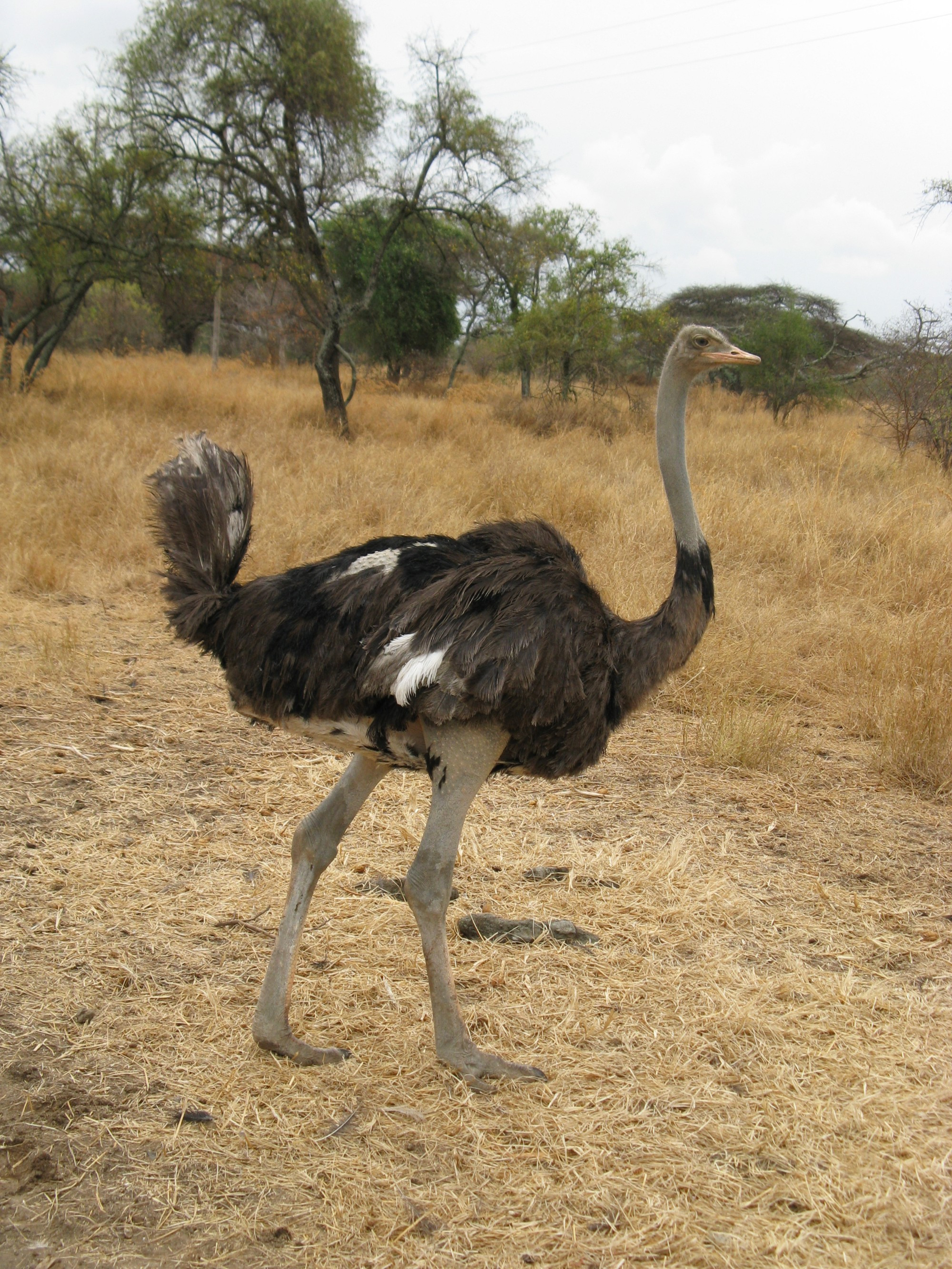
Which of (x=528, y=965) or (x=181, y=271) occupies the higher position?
(x=181, y=271)

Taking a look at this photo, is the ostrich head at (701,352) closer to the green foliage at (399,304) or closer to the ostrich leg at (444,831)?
the ostrich leg at (444,831)

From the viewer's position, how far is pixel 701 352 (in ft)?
9.31

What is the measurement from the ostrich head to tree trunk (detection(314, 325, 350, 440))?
9989 mm

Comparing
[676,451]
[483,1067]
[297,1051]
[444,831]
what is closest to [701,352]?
[676,451]

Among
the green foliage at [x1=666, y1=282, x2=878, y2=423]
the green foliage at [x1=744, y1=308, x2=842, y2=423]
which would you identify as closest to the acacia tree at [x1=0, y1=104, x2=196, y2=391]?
the green foliage at [x1=666, y1=282, x2=878, y2=423]

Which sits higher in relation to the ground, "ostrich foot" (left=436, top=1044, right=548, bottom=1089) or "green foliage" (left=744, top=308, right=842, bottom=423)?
"green foliage" (left=744, top=308, right=842, bottom=423)

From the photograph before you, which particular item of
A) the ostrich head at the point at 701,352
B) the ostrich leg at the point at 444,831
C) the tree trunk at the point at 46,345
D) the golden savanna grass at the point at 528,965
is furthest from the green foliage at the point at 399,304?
the ostrich leg at the point at 444,831

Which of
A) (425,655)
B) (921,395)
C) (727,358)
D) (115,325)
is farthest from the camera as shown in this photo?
(115,325)

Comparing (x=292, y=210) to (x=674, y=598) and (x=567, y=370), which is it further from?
(x=674, y=598)

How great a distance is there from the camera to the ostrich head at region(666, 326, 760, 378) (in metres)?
2.84

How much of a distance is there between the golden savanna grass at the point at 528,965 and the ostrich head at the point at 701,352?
1.61 m

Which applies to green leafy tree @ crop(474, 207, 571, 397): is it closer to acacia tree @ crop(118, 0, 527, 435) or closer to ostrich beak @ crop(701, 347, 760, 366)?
acacia tree @ crop(118, 0, 527, 435)

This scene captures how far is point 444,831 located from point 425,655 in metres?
0.38

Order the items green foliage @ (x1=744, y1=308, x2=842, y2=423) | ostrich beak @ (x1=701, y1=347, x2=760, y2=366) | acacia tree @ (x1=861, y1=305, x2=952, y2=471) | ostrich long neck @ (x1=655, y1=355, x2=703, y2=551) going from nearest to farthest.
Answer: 1. ostrich long neck @ (x1=655, y1=355, x2=703, y2=551)
2. ostrich beak @ (x1=701, y1=347, x2=760, y2=366)
3. acacia tree @ (x1=861, y1=305, x2=952, y2=471)
4. green foliage @ (x1=744, y1=308, x2=842, y2=423)
